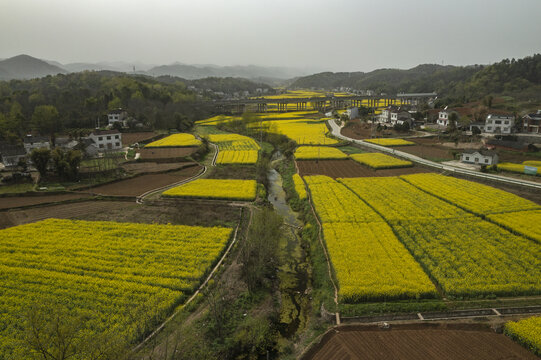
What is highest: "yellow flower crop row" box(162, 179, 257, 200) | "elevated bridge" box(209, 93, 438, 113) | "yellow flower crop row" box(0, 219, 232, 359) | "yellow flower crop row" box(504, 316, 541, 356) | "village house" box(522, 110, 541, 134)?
"elevated bridge" box(209, 93, 438, 113)

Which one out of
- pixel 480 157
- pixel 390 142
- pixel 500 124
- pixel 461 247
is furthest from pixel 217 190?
pixel 500 124

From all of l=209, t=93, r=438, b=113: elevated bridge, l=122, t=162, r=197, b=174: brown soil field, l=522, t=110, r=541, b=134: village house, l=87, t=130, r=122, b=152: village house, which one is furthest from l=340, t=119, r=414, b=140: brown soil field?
l=87, t=130, r=122, b=152: village house

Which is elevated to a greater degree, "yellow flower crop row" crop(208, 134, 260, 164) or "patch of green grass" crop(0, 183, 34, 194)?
"yellow flower crop row" crop(208, 134, 260, 164)

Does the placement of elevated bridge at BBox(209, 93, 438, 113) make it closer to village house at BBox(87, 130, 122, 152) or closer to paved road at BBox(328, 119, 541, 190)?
paved road at BBox(328, 119, 541, 190)

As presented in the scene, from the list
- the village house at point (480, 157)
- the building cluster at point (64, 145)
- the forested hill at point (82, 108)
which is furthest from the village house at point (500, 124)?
the building cluster at point (64, 145)

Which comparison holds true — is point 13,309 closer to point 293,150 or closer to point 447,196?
point 447,196

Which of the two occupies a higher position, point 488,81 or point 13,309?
point 488,81

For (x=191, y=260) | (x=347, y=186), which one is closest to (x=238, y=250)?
(x=191, y=260)
